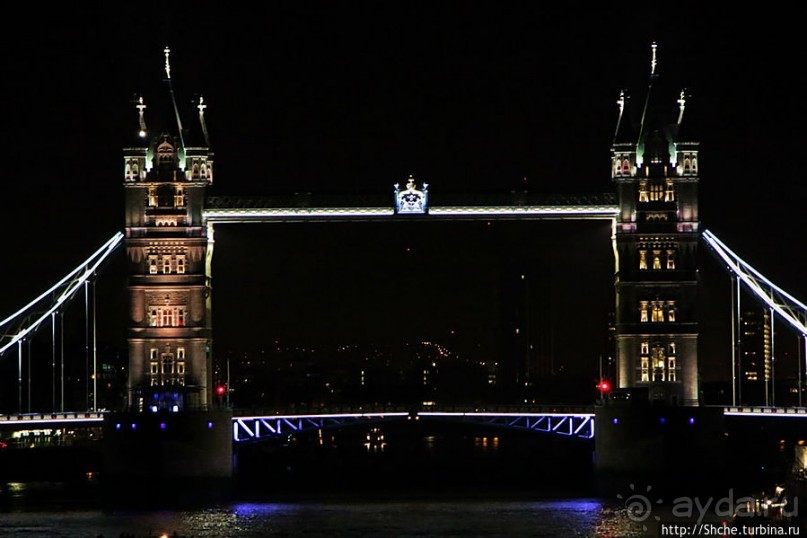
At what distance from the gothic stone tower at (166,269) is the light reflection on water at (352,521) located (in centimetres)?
1327

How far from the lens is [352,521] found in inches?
3679

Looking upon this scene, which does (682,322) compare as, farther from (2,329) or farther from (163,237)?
(2,329)

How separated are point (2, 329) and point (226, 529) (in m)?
33.3

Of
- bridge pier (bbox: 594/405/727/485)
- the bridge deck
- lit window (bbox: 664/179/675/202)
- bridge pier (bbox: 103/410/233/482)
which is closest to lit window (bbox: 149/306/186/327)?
the bridge deck

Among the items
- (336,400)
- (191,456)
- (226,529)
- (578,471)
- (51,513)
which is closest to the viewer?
(226,529)

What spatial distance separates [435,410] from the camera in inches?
4525

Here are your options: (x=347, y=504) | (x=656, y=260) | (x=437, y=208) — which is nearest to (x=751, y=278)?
(x=656, y=260)

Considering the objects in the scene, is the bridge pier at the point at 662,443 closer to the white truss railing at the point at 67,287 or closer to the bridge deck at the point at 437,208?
the bridge deck at the point at 437,208

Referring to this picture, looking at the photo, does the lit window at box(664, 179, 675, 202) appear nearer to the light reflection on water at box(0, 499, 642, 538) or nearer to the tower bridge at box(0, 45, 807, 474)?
the tower bridge at box(0, 45, 807, 474)

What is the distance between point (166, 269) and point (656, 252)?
23.1 meters

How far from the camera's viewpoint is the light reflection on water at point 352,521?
293ft

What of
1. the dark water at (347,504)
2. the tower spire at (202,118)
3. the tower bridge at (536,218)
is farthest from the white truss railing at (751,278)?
the tower spire at (202,118)

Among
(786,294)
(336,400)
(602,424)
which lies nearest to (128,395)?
(602,424)

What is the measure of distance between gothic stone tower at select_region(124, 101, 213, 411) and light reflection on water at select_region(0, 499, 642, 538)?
13274mm
